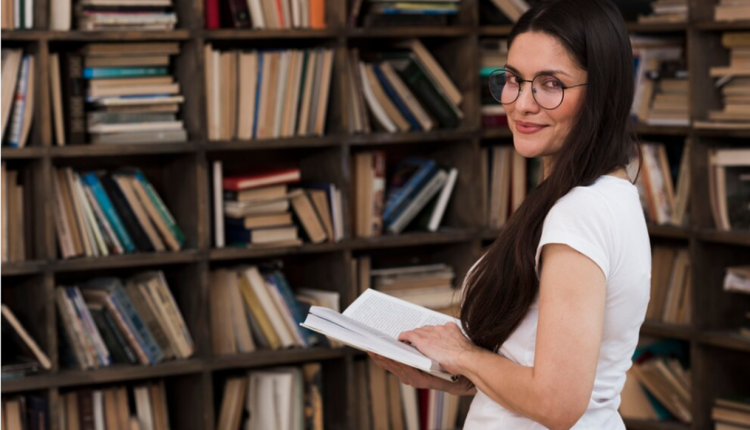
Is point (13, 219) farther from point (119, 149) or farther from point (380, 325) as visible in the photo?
point (380, 325)

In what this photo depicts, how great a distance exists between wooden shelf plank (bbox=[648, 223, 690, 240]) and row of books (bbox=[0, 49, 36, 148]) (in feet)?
6.65

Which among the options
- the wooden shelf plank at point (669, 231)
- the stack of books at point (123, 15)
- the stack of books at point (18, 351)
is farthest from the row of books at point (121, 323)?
the wooden shelf plank at point (669, 231)

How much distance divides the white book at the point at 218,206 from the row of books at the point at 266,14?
45 cm

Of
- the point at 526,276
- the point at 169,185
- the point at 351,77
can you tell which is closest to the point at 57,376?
the point at 169,185

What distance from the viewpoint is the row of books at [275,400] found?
3379 millimetres

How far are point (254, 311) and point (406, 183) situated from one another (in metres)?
0.69

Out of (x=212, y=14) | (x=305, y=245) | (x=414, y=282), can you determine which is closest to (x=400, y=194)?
(x=414, y=282)

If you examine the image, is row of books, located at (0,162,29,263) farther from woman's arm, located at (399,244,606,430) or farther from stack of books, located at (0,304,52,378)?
woman's arm, located at (399,244,606,430)

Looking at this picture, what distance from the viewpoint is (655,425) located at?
350cm

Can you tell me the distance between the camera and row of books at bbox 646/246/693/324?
3496mm

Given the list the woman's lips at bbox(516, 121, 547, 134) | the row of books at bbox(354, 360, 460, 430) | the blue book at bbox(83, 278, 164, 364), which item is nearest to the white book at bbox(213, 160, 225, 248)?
the blue book at bbox(83, 278, 164, 364)

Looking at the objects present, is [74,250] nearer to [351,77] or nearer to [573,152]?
[351,77]

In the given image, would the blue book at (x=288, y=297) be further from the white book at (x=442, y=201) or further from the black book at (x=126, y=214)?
the white book at (x=442, y=201)

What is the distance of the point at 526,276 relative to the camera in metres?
1.51
